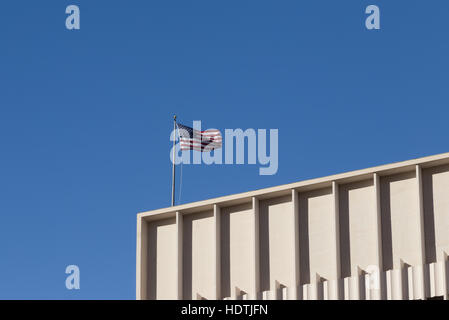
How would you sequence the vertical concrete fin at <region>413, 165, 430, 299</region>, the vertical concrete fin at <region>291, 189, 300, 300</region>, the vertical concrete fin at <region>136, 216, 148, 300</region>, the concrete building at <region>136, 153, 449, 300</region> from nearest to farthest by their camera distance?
the vertical concrete fin at <region>413, 165, 430, 299</region>
the concrete building at <region>136, 153, 449, 300</region>
the vertical concrete fin at <region>291, 189, 300, 300</region>
the vertical concrete fin at <region>136, 216, 148, 300</region>

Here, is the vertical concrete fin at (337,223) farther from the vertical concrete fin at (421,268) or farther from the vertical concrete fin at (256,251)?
the vertical concrete fin at (256,251)

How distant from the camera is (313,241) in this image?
40.6m

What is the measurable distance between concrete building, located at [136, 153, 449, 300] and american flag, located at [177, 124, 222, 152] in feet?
23.2

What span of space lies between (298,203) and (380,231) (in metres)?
3.21

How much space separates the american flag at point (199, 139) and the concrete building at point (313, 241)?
706 centimetres

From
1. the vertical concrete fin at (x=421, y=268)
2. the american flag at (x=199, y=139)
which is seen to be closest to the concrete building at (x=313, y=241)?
the vertical concrete fin at (x=421, y=268)

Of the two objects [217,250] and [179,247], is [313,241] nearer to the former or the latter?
[217,250]

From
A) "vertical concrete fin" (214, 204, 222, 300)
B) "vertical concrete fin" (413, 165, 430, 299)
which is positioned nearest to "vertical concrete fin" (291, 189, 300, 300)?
"vertical concrete fin" (214, 204, 222, 300)

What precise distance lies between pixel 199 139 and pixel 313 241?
11.2 meters

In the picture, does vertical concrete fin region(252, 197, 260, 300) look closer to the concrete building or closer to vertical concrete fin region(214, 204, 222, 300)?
the concrete building

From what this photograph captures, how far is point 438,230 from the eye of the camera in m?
38.6

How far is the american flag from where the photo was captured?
164 ft

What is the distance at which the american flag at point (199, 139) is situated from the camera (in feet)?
164
